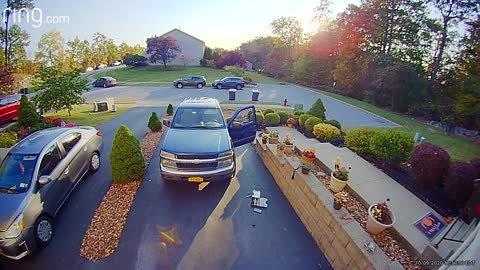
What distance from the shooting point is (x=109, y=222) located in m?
4.43

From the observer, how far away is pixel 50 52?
31.4 m

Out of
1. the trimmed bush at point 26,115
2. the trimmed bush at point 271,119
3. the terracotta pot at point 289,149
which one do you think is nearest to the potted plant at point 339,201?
the terracotta pot at point 289,149

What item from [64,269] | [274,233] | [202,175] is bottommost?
[64,269]

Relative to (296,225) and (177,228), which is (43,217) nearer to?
(177,228)

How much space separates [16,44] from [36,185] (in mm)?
30506

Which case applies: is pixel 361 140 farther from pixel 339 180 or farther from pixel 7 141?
pixel 7 141

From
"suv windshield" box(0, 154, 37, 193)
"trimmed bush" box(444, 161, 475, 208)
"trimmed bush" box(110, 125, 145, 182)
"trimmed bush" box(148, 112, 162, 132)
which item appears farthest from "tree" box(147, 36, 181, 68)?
"trimmed bush" box(444, 161, 475, 208)

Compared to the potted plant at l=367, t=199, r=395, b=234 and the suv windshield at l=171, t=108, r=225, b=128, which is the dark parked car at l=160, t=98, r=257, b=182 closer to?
the suv windshield at l=171, t=108, r=225, b=128

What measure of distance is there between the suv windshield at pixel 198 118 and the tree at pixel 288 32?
39.0 m

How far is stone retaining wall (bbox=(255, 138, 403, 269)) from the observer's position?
315 centimetres

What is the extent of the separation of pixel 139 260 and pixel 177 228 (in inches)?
32.7

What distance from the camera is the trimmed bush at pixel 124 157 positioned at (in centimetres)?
542

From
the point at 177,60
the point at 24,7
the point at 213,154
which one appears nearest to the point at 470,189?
the point at 213,154

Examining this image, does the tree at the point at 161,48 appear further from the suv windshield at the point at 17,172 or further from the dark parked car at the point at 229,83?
the suv windshield at the point at 17,172
